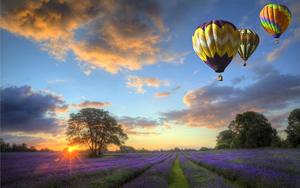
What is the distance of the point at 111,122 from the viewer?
121 ft

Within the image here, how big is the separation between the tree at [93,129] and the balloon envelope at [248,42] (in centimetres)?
2875

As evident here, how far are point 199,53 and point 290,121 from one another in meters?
36.4

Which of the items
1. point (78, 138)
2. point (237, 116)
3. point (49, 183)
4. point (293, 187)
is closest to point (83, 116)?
point (78, 138)

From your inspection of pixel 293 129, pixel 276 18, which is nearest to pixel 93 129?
pixel 276 18

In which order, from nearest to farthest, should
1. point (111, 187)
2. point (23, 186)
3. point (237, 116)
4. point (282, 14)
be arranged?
1. point (23, 186)
2. point (111, 187)
3. point (282, 14)
4. point (237, 116)

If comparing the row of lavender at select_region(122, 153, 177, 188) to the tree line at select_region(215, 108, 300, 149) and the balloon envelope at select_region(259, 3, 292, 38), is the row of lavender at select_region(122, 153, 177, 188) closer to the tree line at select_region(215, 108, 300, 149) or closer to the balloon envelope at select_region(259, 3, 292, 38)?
the balloon envelope at select_region(259, 3, 292, 38)

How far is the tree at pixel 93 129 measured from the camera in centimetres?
Result: 3300

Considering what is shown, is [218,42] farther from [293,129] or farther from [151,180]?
[293,129]

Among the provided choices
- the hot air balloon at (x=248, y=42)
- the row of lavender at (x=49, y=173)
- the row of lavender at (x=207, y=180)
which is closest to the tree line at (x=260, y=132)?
the hot air balloon at (x=248, y=42)

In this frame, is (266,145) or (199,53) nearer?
(199,53)

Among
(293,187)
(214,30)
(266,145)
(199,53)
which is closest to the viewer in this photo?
(293,187)

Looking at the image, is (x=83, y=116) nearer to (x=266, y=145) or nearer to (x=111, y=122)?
(x=111, y=122)

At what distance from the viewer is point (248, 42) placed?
16078 mm

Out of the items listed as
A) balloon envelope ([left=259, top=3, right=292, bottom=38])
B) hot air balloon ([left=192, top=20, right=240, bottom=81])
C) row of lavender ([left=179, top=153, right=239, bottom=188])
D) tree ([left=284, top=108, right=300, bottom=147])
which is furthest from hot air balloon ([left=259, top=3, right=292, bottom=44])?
tree ([left=284, top=108, right=300, bottom=147])
